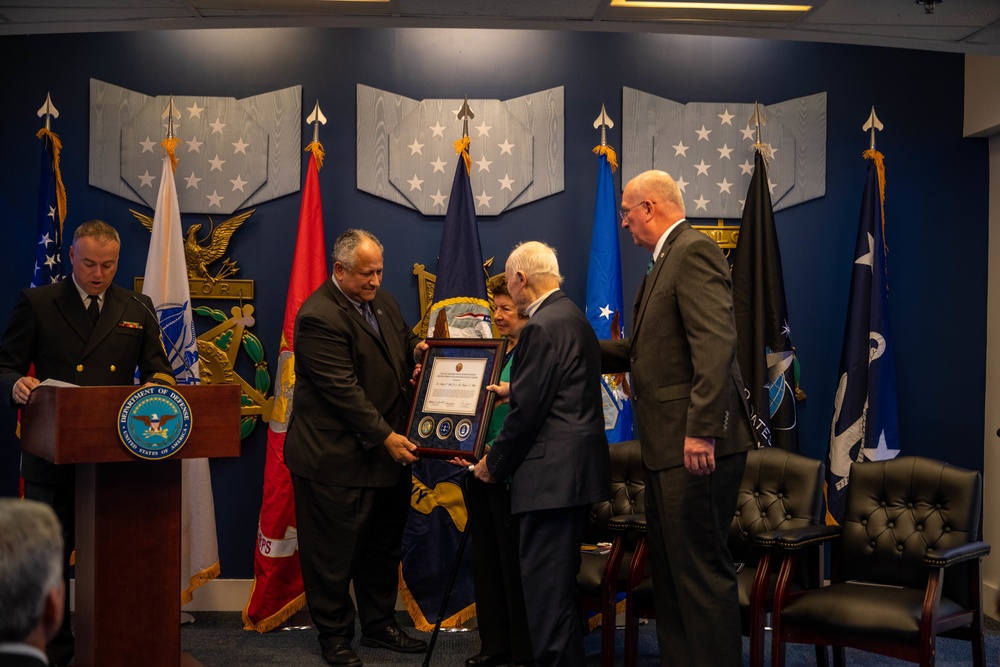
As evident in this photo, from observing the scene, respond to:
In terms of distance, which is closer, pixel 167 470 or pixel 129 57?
pixel 167 470

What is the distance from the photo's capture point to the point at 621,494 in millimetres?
4543

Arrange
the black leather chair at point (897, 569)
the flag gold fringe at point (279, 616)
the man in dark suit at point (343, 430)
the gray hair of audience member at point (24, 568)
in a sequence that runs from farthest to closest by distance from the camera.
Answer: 1. the flag gold fringe at point (279, 616)
2. the man in dark suit at point (343, 430)
3. the black leather chair at point (897, 569)
4. the gray hair of audience member at point (24, 568)

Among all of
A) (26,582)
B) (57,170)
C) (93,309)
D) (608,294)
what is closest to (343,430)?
(93,309)

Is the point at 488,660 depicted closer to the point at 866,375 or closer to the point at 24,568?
the point at 866,375

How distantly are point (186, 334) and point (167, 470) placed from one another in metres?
1.91

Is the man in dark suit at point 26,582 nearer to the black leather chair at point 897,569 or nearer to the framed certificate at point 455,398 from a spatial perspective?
the framed certificate at point 455,398

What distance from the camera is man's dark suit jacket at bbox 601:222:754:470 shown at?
310 cm

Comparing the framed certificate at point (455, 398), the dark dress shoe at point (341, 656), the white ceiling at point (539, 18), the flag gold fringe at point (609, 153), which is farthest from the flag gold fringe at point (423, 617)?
the white ceiling at point (539, 18)

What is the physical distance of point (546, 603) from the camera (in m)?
3.54

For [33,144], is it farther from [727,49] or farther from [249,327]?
[727,49]

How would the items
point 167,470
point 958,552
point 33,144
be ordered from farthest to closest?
point 33,144 → point 958,552 → point 167,470

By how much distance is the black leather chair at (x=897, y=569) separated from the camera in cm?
341

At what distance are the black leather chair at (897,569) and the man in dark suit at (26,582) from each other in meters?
2.90

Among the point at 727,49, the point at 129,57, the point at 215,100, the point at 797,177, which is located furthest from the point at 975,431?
the point at 129,57
